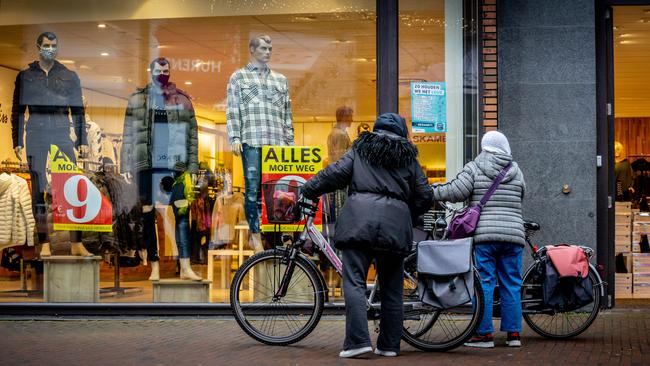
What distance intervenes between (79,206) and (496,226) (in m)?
4.69

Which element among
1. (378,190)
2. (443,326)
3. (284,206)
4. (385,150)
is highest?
(385,150)

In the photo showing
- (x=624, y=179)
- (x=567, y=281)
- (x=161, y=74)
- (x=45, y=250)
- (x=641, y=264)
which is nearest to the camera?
(x=567, y=281)

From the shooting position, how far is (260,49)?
10305 millimetres

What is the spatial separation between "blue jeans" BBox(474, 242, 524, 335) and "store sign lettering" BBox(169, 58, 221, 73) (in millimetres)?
3942

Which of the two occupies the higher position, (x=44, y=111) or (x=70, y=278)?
(x=44, y=111)

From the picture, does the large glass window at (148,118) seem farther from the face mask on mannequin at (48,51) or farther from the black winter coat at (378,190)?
the black winter coat at (378,190)

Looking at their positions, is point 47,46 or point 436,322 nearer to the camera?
point 436,322

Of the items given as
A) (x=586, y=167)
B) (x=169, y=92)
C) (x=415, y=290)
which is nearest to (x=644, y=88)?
(x=586, y=167)

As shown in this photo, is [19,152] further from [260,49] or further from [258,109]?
[260,49]

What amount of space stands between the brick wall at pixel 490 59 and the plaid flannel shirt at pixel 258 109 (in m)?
2.01

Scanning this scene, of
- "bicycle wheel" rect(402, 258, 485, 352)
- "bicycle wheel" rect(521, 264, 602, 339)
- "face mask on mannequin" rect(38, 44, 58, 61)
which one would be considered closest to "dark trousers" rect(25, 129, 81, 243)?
"face mask on mannequin" rect(38, 44, 58, 61)

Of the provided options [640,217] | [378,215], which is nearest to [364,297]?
[378,215]

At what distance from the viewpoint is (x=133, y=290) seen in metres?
10.1

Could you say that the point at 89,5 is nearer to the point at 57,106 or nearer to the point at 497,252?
the point at 57,106
